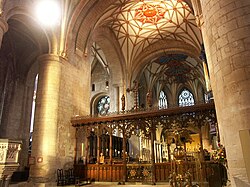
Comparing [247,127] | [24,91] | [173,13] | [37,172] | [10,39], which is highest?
[173,13]

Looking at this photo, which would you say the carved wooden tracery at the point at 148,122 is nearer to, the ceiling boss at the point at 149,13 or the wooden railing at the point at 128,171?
the wooden railing at the point at 128,171

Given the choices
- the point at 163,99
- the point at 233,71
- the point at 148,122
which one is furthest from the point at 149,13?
the point at 163,99

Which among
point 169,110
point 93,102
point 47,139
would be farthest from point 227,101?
point 93,102

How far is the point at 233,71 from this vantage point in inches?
173

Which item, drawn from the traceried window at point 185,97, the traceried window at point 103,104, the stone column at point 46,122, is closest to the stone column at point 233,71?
the stone column at point 46,122

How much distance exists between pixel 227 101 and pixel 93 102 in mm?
19068

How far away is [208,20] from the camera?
536cm

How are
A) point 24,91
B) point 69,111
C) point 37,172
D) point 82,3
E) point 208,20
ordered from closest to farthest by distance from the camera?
point 208,20, point 37,172, point 69,111, point 82,3, point 24,91

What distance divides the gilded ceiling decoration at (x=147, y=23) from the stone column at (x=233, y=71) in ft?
37.9

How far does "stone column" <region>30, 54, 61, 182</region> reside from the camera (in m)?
10.0

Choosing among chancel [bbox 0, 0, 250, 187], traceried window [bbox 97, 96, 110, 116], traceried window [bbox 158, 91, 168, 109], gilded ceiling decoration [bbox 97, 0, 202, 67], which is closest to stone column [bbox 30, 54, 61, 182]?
chancel [bbox 0, 0, 250, 187]

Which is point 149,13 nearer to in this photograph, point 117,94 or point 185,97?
point 117,94

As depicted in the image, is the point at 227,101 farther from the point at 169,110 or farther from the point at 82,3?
the point at 82,3

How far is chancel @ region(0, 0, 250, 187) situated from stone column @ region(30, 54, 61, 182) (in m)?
0.05
